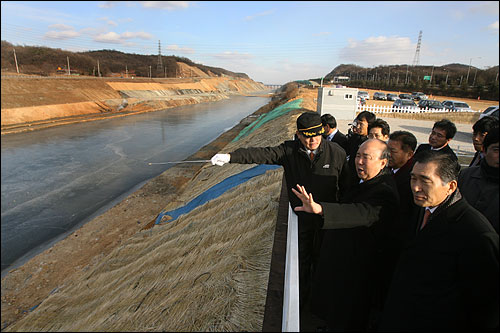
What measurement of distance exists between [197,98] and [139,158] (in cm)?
4851

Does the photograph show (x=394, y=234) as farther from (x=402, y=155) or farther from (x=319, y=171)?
(x=402, y=155)

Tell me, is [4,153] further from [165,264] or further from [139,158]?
[139,158]

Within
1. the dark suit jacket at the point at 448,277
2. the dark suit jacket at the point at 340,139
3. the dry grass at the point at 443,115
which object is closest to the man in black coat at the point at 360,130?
the dark suit jacket at the point at 340,139

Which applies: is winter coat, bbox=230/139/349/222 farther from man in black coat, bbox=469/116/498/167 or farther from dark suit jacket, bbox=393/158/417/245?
man in black coat, bbox=469/116/498/167

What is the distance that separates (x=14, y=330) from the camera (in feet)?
15.7

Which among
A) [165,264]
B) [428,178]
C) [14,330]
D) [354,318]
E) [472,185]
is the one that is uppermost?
[428,178]

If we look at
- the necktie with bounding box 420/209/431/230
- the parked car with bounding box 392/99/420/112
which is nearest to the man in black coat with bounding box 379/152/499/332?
the necktie with bounding box 420/209/431/230

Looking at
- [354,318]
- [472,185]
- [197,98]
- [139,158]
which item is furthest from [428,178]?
[197,98]

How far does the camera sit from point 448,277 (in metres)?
1.67

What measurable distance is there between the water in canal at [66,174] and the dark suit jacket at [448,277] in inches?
142

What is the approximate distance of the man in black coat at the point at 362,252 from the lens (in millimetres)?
2164

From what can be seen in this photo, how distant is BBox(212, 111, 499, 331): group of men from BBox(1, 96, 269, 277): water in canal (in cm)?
305

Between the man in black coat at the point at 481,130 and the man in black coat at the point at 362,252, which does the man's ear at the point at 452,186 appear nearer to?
the man in black coat at the point at 362,252

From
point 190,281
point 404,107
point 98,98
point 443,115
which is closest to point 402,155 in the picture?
point 190,281
